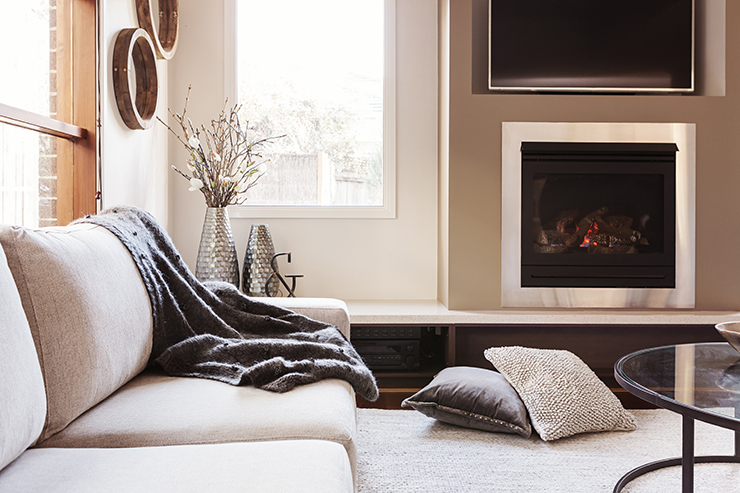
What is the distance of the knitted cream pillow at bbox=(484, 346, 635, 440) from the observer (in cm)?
216

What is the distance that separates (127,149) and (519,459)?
216 cm

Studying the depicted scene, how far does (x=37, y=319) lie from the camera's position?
1180mm

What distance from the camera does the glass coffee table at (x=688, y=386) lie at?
1.27 meters

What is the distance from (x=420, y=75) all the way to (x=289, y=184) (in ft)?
3.26

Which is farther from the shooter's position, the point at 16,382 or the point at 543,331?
the point at 543,331

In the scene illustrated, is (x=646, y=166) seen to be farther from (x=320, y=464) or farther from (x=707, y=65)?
(x=320, y=464)

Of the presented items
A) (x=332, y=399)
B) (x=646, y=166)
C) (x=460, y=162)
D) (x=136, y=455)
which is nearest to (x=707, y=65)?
(x=646, y=166)

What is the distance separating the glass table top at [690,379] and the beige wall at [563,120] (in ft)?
3.80

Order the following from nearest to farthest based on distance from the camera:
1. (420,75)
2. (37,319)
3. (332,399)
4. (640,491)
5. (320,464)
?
(320,464), (37,319), (332,399), (640,491), (420,75)

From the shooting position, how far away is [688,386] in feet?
4.72

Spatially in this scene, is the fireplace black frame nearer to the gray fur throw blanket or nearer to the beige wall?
the beige wall

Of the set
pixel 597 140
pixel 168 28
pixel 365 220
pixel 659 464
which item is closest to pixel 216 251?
pixel 365 220

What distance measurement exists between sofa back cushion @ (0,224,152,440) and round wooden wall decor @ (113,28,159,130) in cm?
124

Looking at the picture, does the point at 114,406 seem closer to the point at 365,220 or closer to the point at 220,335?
the point at 220,335
